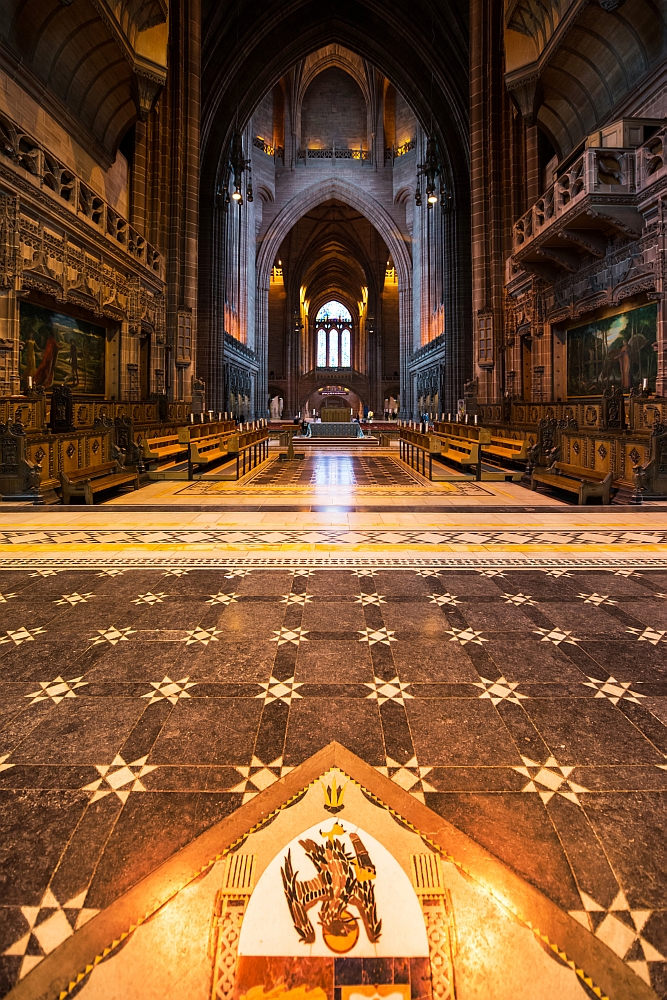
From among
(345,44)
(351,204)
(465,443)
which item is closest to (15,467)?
(465,443)

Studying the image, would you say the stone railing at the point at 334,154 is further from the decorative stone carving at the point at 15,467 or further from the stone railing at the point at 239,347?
the decorative stone carving at the point at 15,467

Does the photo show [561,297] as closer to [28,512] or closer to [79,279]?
[79,279]

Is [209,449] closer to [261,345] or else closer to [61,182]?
[61,182]

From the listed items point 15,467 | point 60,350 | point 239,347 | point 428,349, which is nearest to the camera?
point 15,467

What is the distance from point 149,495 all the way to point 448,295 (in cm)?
1973

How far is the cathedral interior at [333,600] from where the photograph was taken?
4.31 feet

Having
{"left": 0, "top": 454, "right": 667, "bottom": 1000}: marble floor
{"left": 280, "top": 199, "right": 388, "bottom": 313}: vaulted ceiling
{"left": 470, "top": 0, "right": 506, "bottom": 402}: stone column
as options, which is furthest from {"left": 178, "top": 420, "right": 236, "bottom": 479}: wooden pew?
{"left": 280, "top": 199, "right": 388, "bottom": 313}: vaulted ceiling

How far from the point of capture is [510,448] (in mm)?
11891

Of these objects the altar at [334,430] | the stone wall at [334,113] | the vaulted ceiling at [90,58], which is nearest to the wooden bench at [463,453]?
the altar at [334,430]

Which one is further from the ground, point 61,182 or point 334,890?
point 61,182

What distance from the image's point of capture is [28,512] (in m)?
7.00

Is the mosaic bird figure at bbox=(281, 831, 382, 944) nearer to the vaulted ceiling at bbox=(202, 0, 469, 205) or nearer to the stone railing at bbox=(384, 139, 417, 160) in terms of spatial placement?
the vaulted ceiling at bbox=(202, 0, 469, 205)

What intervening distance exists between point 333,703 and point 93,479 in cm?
791

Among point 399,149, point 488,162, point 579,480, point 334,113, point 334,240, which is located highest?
point 334,113
